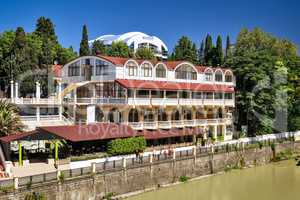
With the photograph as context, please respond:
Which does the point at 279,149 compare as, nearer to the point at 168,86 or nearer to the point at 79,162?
the point at 168,86

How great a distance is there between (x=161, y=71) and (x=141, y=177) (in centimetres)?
1800

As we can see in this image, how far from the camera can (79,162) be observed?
103ft

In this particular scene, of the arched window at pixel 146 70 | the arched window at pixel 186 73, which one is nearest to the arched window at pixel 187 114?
the arched window at pixel 186 73

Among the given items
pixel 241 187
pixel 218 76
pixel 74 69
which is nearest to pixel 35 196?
pixel 241 187

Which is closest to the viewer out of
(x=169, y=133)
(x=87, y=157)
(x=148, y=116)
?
(x=87, y=157)

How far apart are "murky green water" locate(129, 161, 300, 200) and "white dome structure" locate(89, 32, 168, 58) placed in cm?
7071

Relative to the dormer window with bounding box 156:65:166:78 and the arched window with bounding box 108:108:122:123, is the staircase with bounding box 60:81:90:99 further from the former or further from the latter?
the dormer window with bounding box 156:65:166:78

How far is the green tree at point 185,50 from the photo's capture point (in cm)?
9051

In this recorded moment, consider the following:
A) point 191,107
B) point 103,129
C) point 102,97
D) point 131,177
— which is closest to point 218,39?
point 191,107

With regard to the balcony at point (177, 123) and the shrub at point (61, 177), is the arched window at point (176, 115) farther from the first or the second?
the shrub at point (61, 177)

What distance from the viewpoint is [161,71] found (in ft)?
155

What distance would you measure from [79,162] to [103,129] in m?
5.94

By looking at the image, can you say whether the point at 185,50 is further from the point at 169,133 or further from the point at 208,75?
the point at 169,133

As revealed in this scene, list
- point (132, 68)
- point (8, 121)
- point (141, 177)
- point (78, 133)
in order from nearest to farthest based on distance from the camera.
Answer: point (141, 177) → point (8, 121) → point (78, 133) → point (132, 68)
